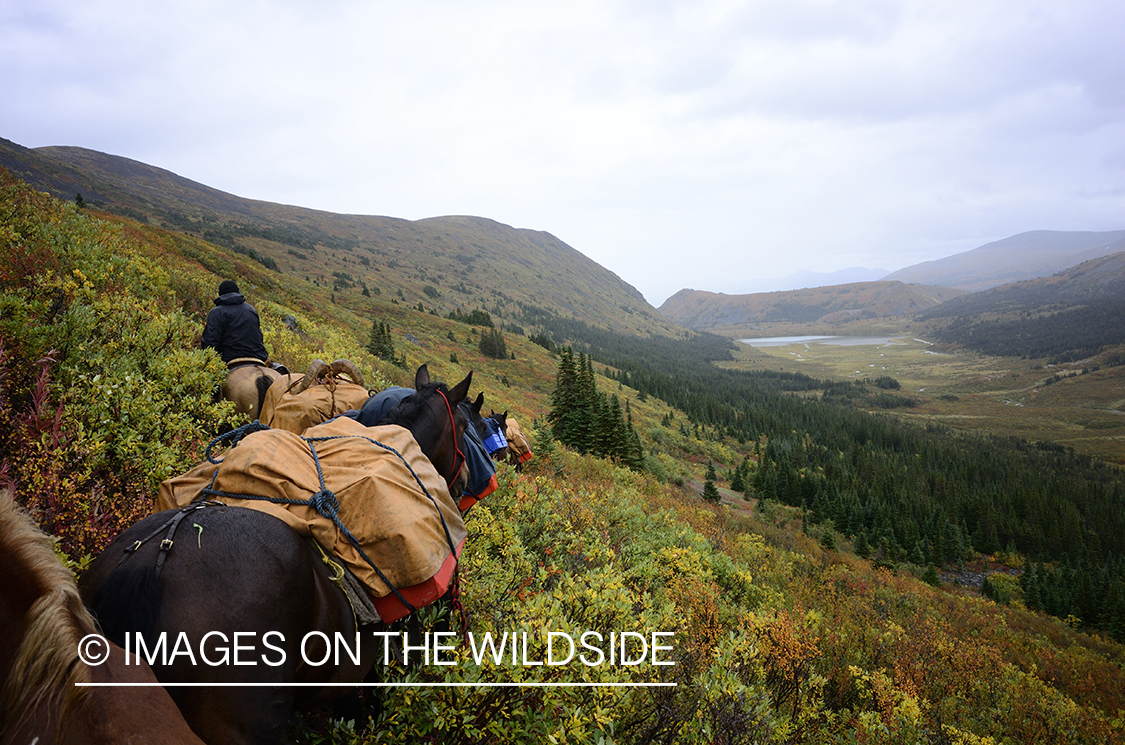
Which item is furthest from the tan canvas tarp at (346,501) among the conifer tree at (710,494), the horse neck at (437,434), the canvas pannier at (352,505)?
the conifer tree at (710,494)

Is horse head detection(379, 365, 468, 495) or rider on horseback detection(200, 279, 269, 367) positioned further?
rider on horseback detection(200, 279, 269, 367)

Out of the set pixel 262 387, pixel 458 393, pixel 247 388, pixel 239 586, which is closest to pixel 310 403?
pixel 262 387

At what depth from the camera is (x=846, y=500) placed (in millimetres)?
45562

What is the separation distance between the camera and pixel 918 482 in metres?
59.2

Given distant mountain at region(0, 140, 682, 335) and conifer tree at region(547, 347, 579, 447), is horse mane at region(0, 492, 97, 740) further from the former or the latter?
distant mountain at region(0, 140, 682, 335)

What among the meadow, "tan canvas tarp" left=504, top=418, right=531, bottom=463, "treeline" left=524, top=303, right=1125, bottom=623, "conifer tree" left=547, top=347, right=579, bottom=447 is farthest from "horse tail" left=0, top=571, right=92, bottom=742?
the meadow

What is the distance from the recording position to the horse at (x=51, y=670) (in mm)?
1385

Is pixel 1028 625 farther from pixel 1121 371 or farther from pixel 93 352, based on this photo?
pixel 1121 371

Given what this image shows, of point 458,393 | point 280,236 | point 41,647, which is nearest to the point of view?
point 41,647

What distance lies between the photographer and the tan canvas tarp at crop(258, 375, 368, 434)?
487 centimetres

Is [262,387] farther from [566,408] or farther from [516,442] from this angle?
[566,408]

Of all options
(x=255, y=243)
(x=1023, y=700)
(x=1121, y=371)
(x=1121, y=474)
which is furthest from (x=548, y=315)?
(x=1121, y=371)

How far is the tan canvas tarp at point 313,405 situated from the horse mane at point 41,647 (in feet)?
11.5

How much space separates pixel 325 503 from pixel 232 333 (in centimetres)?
573
